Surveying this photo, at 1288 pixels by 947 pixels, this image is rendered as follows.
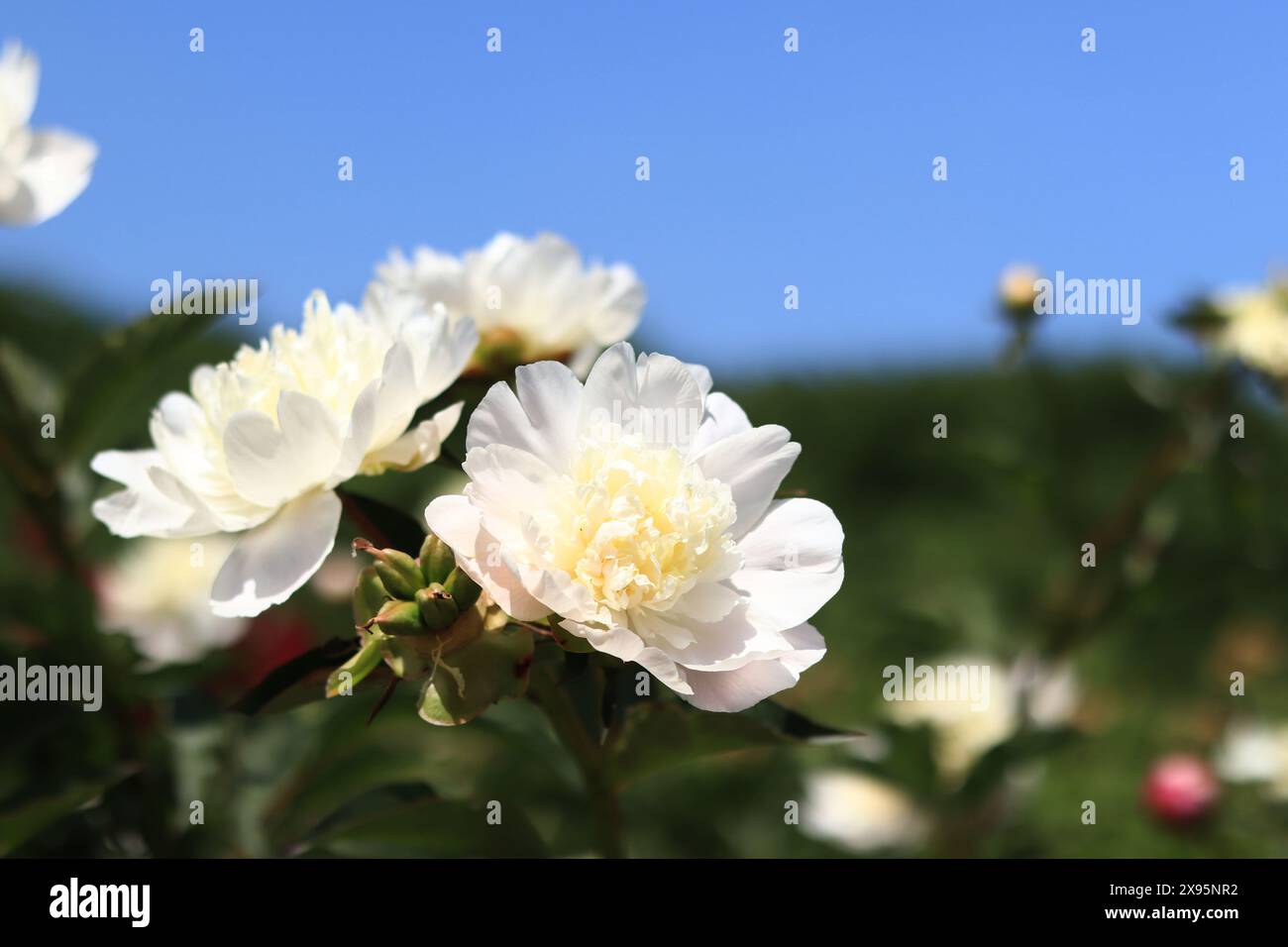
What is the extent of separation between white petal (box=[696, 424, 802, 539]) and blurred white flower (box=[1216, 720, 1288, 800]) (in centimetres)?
119

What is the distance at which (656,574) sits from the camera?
531 millimetres

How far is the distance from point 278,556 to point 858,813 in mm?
1062

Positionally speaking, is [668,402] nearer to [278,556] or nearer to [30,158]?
[278,556]

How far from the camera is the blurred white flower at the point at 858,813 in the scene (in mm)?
1403

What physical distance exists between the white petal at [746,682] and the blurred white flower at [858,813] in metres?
0.87

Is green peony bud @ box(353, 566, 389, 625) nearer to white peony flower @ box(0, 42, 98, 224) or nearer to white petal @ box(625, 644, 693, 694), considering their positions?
white petal @ box(625, 644, 693, 694)

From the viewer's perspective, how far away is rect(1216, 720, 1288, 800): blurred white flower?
1.49 metres

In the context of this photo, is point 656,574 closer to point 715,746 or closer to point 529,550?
point 529,550

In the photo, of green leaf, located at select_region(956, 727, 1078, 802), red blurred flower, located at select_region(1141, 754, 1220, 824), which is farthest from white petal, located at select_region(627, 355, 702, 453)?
red blurred flower, located at select_region(1141, 754, 1220, 824)

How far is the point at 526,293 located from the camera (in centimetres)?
75

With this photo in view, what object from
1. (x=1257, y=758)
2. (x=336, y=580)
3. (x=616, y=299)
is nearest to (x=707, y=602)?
(x=616, y=299)

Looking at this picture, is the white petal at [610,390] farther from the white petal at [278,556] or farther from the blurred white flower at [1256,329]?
the blurred white flower at [1256,329]

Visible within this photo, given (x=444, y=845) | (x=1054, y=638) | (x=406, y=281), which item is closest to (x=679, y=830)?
(x=1054, y=638)
